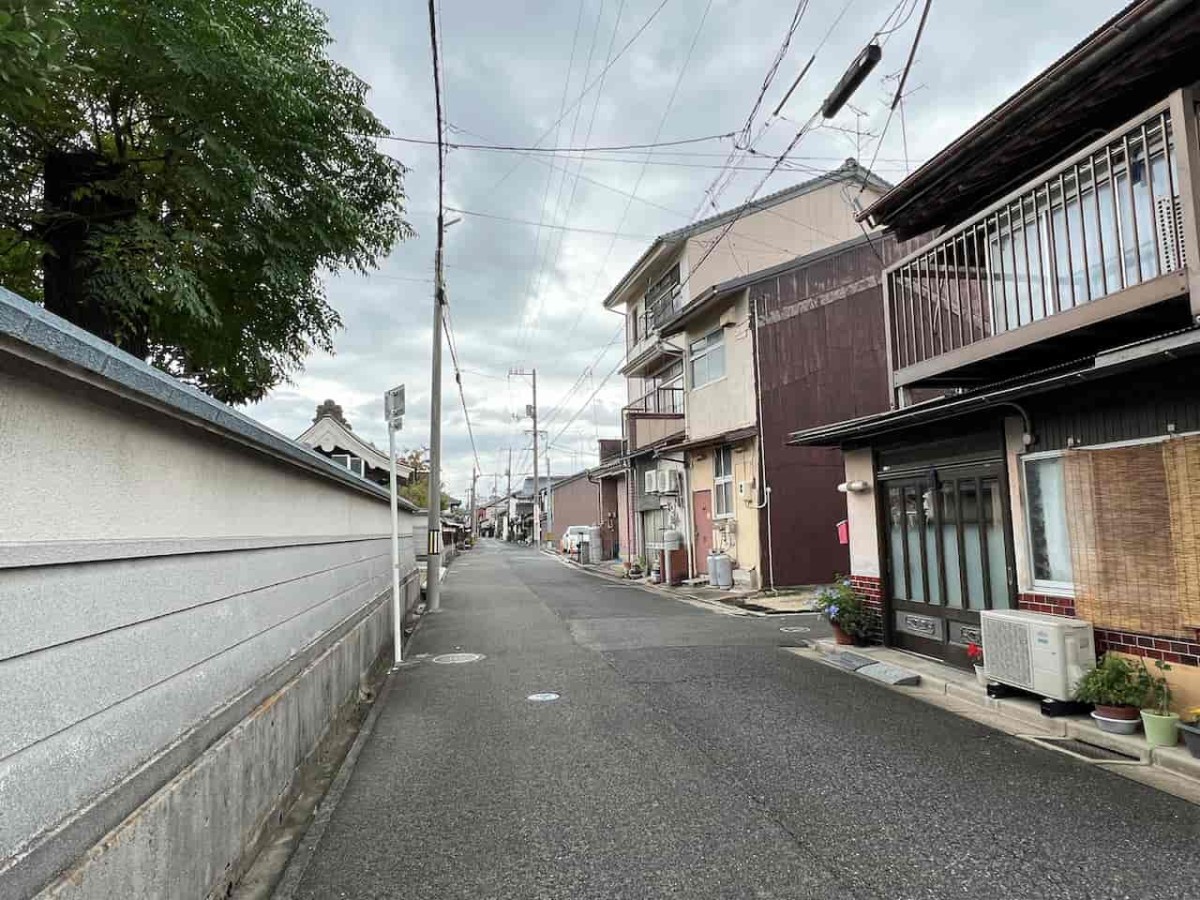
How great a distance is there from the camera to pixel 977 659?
7113 millimetres

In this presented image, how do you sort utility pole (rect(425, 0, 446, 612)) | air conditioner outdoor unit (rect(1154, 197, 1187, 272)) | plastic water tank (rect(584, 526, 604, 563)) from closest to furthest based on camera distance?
air conditioner outdoor unit (rect(1154, 197, 1187, 272)) < utility pole (rect(425, 0, 446, 612)) < plastic water tank (rect(584, 526, 604, 563))

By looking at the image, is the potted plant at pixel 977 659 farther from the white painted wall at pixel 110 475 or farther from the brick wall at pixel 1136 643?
the white painted wall at pixel 110 475

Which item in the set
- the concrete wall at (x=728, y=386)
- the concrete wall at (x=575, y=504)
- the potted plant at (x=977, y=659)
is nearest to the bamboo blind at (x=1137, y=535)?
the potted plant at (x=977, y=659)

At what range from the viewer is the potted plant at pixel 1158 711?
496cm

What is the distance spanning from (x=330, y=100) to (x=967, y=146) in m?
7.06

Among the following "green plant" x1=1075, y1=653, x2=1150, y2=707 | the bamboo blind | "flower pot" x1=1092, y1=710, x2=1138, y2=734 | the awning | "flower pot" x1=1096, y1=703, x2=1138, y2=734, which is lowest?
"flower pot" x1=1092, y1=710, x2=1138, y2=734

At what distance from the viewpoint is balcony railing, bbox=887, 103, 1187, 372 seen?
558 centimetres

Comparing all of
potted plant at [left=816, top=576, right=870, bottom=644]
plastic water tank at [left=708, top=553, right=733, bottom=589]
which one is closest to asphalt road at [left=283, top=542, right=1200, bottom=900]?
potted plant at [left=816, top=576, right=870, bottom=644]

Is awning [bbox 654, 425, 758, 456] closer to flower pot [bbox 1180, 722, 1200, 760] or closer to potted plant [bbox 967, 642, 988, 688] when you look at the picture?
potted plant [bbox 967, 642, 988, 688]

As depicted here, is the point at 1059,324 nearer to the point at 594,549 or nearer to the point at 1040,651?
the point at 1040,651

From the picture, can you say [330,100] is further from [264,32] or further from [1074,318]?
[1074,318]

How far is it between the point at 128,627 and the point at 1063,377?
19.2 feet

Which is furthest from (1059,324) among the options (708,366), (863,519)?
(708,366)

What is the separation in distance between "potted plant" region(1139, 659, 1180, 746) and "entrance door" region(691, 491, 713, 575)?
45.4 ft
